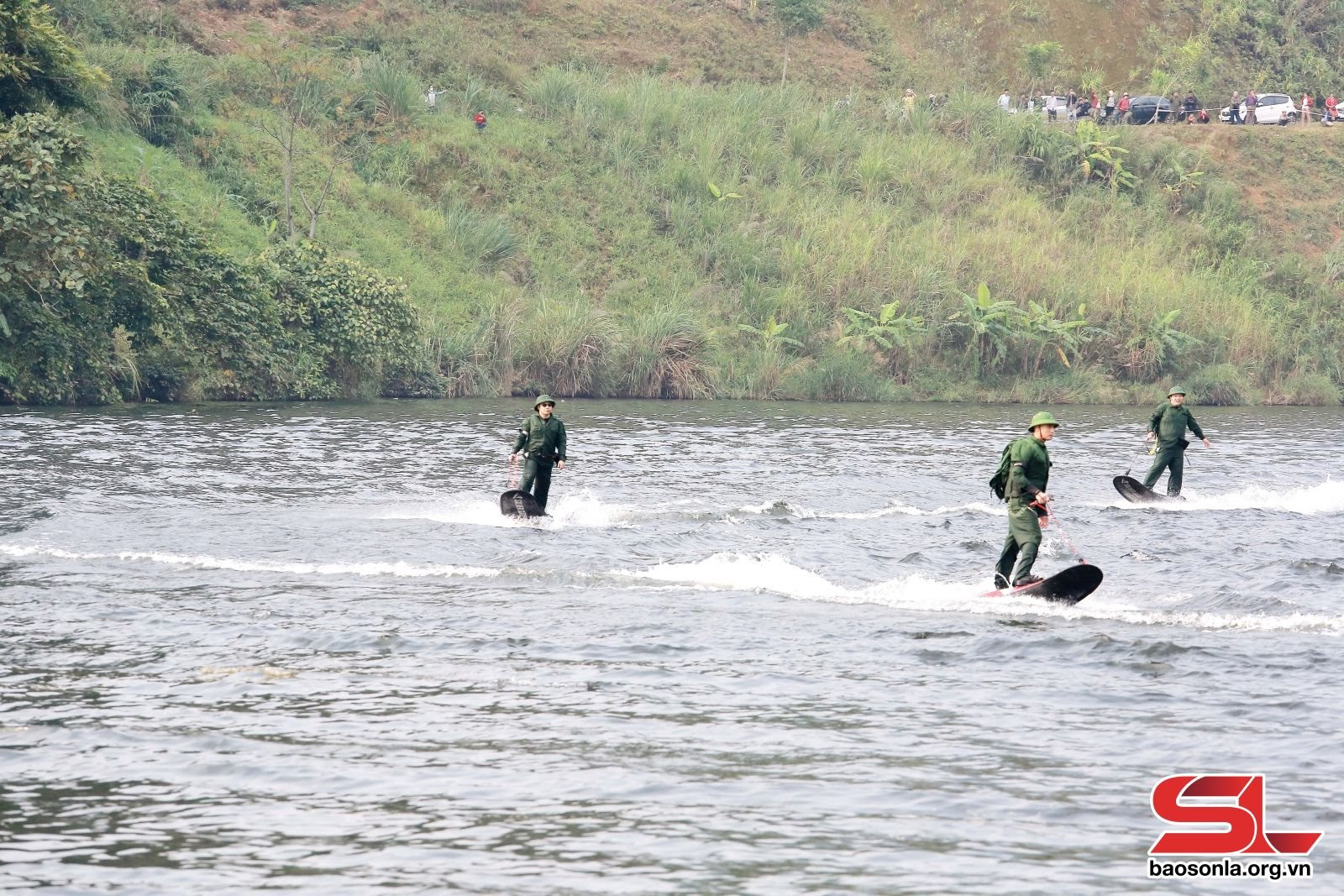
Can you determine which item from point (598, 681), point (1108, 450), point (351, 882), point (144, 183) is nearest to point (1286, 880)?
point (351, 882)

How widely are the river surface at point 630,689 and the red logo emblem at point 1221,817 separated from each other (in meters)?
0.13

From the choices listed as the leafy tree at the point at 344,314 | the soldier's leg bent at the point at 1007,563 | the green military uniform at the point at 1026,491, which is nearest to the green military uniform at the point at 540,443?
the soldier's leg bent at the point at 1007,563

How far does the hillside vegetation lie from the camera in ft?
141

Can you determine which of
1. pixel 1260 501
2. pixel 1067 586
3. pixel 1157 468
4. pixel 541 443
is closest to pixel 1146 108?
pixel 1260 501

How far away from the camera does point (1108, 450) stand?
36.5 m

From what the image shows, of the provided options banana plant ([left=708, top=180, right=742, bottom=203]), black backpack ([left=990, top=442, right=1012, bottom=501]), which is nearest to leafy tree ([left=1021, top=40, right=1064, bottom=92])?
banana plant ([left=708, top=180, right=742, bottom=203])

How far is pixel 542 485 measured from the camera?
2312 centimetres

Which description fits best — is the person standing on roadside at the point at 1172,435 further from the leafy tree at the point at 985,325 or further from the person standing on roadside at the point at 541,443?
the leafy tree at the point at 985,325

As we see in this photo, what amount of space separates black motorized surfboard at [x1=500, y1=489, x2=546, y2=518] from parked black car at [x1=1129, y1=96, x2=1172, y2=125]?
5356cm

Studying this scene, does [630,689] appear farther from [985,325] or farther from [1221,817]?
[985,325]

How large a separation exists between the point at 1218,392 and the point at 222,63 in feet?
119

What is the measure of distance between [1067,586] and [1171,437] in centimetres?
1005

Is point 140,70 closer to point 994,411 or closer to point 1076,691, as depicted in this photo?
point 994,411

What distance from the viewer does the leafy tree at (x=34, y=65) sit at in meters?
38.0
